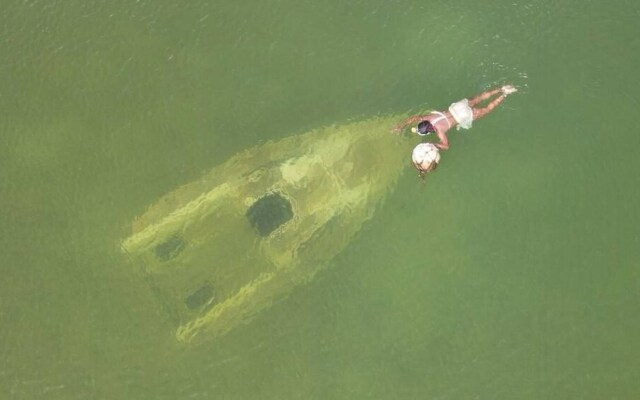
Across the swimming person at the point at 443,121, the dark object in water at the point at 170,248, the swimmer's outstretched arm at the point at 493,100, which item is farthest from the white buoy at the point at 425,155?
the dark object in water at the point at 170,248

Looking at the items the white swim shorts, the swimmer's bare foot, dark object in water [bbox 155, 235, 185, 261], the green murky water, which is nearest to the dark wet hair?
the white swim shorts

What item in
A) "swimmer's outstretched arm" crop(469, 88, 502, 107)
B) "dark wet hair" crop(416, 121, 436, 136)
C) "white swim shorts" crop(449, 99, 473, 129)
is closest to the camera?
"dark wet hair" crop(416, 121, 436, 136)

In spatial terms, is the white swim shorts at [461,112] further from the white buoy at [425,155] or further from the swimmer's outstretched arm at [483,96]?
the white buoy at [425,155]

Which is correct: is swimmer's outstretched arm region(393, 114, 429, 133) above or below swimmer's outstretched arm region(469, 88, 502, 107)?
above

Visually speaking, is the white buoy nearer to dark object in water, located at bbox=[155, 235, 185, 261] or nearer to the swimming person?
the swimming person

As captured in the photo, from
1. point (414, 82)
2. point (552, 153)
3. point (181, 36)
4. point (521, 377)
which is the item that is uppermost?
point (181, 36)

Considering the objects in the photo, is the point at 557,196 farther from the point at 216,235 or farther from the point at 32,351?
the point at 32,351

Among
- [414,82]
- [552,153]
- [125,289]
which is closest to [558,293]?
[552,153]
